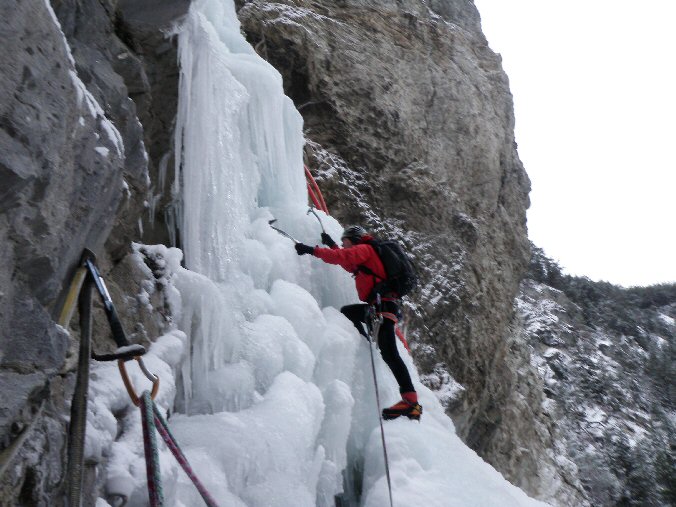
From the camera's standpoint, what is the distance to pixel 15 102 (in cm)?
155

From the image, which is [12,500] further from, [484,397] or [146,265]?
[484,397]

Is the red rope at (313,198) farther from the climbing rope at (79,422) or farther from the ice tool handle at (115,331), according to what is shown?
the climbing rope at (79,422)

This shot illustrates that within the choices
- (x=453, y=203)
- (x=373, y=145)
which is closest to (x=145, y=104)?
(x=373, y=145)

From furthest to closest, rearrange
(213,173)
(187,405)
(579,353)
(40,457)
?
(579,353), (213,173), (187,405), (40,457)

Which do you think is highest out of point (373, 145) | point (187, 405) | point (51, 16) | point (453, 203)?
point (373, 145)

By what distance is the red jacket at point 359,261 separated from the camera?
416cm

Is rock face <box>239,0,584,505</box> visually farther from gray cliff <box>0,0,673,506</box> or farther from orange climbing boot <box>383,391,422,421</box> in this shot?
orange climbing boot <box>383,391,422,421</box>

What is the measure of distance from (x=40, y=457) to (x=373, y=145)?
638cm

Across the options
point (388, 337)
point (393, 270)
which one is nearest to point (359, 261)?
point (393, 270)

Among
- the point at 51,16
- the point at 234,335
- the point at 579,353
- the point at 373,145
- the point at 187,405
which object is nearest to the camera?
the point at 51,16

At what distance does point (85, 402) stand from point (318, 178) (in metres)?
5.54

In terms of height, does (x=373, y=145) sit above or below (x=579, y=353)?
above

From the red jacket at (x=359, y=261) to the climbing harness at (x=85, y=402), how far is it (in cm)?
222

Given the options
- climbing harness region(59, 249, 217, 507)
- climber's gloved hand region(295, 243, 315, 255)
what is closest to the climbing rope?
climbing harness region(59, 249, 217, 507)
